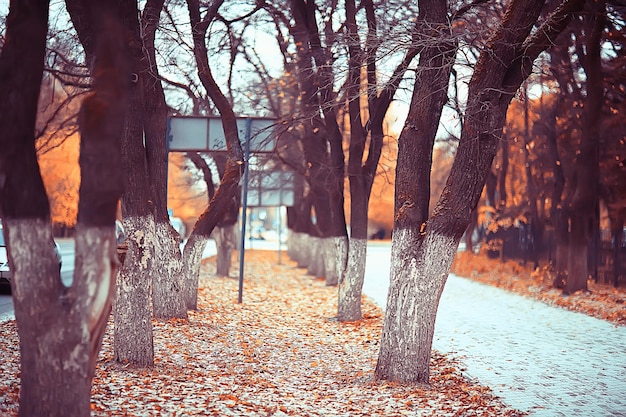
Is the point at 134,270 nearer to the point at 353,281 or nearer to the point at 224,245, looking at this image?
the point at 353,281

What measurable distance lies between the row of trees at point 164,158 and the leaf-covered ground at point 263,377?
1.75 ft

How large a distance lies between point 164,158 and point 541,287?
52.2ft

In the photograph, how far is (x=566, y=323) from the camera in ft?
52.5

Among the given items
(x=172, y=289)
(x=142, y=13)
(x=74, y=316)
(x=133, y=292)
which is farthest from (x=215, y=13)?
(x=74, y=316)

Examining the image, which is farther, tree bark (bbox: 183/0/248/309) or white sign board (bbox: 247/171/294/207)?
white sign board (bbox: 247/171/294/207)

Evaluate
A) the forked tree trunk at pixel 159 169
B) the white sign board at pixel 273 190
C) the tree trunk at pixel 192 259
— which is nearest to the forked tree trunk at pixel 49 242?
the forked tree trunk at pixel 159 169

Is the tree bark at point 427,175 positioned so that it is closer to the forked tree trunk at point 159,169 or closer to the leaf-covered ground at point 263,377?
the leaf-covered ground at point 263,377

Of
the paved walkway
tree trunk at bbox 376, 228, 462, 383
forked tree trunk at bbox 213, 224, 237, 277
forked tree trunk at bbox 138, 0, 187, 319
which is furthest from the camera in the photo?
forked tree trunk at bbox 213, 224, 237, 277

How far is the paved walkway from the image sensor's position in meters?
8.66

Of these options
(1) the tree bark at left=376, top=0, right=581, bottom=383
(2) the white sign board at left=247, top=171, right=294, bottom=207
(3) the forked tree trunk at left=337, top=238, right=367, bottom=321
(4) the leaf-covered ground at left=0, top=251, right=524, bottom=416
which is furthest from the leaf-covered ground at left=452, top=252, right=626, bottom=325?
(1) the tree bark at left=376, top=0, right=581, bottom=383

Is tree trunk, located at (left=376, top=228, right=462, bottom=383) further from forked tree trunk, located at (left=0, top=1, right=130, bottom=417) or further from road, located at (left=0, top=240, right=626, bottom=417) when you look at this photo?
forked tree trunk, located at (left=0, top=1, right=130, bottom=417)

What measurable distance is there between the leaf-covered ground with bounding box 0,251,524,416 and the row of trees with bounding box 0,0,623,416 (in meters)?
0.53

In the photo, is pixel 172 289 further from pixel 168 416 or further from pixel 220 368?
pixel 168 416

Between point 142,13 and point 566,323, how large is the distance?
1003cm
